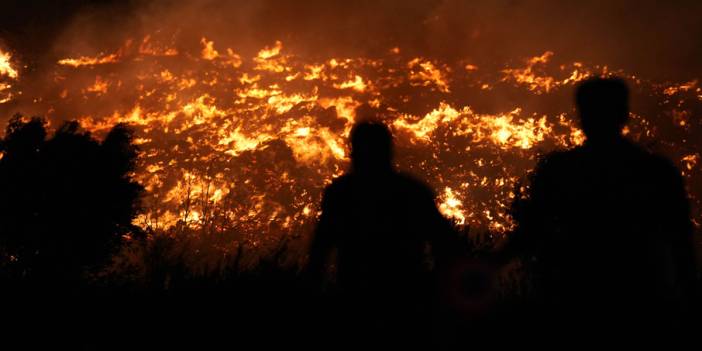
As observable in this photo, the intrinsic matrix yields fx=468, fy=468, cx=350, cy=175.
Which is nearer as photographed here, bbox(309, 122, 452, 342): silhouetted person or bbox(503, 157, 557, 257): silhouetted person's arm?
bbox(503, 157, 557, 257): silhouetted person's arm

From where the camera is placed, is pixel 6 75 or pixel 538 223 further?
pixel 6 75

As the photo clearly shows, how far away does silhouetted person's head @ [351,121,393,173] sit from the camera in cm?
304

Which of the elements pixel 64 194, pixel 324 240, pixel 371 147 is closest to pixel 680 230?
pixel 371 147

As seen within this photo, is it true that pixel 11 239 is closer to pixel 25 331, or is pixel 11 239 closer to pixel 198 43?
pixel 25 331

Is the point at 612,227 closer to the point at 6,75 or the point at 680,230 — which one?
the point at 680,230

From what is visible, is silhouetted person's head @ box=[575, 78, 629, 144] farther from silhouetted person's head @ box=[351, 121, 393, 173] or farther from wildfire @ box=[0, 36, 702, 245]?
wildfire @ box=[0, 36, 702, 245]

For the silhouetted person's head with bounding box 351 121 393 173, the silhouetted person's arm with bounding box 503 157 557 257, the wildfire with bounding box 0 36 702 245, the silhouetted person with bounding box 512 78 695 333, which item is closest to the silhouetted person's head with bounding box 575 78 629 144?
the silhouetted person with bounding box 512 78 695 333

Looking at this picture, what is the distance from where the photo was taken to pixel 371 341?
3.15 meters

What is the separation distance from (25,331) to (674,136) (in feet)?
386

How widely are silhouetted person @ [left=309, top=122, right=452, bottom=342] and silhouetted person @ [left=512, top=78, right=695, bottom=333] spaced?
24.8 inches

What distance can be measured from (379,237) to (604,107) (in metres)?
1.57

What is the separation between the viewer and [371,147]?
305 cm

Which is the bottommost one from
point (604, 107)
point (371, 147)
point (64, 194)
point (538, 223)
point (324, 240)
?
point (324, 240)

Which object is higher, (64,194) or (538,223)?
(64,194)
